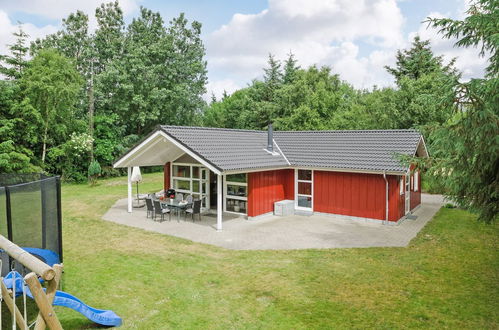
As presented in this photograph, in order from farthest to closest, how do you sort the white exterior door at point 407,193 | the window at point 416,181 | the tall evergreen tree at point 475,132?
the window at point 416,181 < the white exterior door at point 407,193 < the tall evergreen tree at point 475,132

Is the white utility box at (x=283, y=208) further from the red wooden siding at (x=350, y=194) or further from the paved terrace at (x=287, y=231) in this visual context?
the red wooden siding at (x=350, y=194)

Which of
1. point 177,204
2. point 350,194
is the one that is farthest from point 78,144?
point 350,194

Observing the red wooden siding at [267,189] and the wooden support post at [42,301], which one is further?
the red wooden siding at [267,189]

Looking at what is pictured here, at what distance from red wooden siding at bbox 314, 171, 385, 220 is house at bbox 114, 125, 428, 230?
0.04 m

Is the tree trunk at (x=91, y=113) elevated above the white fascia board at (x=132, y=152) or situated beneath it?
elevated above

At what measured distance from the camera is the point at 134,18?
3688 centimetres

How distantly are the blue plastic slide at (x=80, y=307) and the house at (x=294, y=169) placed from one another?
6773mm

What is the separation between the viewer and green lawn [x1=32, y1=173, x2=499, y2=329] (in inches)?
249

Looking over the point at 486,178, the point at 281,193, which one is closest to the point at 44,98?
the point at 281,193

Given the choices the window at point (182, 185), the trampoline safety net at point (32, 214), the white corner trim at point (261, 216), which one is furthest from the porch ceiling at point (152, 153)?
the trampoline safety net at point (32, 214)

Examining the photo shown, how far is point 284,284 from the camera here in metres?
7.91

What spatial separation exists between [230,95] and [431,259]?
51.5 metres

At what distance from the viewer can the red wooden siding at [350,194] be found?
45.8ft

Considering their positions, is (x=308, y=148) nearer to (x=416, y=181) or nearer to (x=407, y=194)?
(x=407, y=194)
